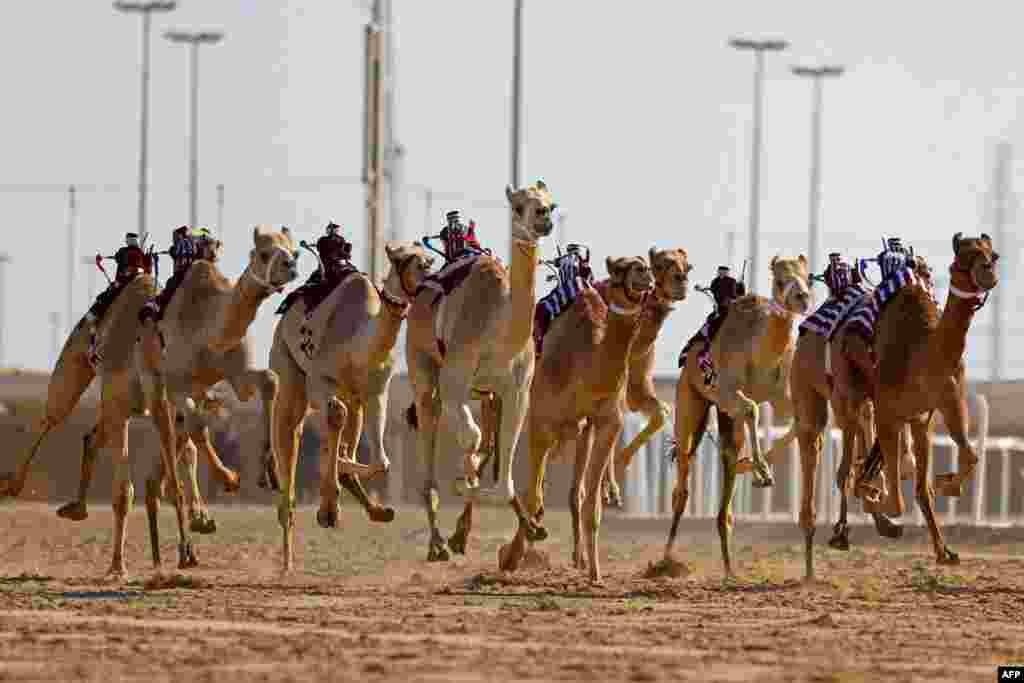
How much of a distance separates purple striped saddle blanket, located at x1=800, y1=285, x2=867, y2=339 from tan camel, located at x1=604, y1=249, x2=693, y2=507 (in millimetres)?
1289

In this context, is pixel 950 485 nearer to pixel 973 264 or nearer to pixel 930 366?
pixel 930 366

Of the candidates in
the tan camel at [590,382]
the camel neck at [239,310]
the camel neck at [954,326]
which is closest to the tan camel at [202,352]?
the camel neck at [239,310]

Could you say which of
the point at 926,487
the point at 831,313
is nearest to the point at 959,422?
the point at 926,487

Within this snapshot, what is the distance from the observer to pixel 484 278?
21.3 metres

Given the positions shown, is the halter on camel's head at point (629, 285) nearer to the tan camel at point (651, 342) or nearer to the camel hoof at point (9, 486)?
the tan camel at point (651, 342)

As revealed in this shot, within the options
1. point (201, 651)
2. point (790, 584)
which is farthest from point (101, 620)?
point (790, 584)

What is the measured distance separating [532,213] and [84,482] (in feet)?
17.6

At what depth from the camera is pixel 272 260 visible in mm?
21719

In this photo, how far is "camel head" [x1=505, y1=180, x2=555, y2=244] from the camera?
67.5ft

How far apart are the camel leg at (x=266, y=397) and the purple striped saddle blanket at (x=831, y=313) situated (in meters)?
4.52

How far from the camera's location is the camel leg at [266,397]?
21.8 meters

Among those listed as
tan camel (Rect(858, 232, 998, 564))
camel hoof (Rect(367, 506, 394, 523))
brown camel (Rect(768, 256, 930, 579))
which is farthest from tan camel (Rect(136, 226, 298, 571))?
tan camel (Rect(858, 232, 998, 564))

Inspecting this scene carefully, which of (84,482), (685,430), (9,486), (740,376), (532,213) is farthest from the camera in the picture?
(685,430)

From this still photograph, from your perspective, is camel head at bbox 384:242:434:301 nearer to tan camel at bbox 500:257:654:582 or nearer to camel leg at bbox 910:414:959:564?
tan camel at bbox 500:257:654:582
